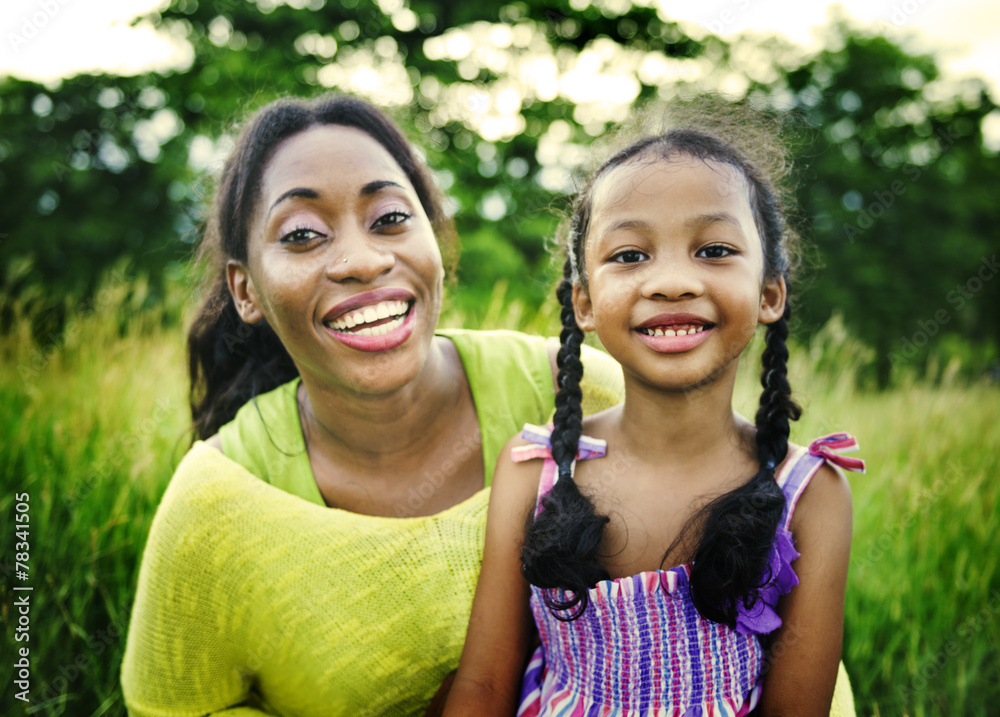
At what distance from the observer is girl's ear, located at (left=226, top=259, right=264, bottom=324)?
213 cm

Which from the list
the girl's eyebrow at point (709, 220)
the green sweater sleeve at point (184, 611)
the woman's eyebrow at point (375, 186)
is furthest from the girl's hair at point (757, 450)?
the green sweater sleeve at point (184, 611)

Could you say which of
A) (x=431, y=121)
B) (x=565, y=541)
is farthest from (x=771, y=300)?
(x=431, y=121)

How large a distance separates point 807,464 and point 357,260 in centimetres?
120

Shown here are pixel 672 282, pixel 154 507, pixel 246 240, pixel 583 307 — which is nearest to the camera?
pixel 672 282

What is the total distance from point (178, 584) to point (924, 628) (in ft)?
8.83

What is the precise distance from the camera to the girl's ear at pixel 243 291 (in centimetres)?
213

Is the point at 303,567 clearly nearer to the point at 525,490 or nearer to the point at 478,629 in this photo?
the point at 478,629

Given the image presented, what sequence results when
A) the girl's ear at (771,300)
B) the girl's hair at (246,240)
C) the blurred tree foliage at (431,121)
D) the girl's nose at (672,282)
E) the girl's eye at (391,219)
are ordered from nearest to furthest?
the girl's nose at (672,282) < the girl's ear at (771,300) < the girl's eye at (391,219) < the girl's hair at (246,240) < the blurred tree foliage at (431,121)

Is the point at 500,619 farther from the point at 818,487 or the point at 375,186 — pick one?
the point at 375,186

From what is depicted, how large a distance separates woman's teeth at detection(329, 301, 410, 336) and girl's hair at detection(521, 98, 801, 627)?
458 mm

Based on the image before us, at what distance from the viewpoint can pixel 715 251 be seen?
5.08 feet

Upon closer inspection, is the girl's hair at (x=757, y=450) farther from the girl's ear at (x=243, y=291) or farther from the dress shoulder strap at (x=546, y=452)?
the girl's ear at (x=243, y=291)

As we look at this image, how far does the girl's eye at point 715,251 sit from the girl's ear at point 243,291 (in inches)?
50.7

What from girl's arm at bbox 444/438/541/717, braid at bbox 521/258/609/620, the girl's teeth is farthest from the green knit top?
the girl's teeth
